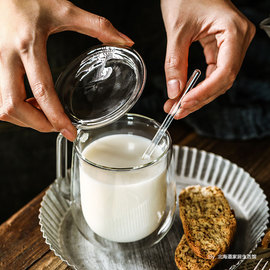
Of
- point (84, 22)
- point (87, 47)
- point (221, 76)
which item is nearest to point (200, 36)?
point (221, 76)

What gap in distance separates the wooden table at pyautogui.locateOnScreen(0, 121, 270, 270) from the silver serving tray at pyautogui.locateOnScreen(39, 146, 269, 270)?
26 mm

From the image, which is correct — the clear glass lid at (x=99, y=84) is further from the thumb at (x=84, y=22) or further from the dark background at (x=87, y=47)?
the dark background at (x=87, y=47)

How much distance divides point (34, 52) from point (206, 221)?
0.39 m

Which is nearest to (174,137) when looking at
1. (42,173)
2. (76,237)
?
(76,237)

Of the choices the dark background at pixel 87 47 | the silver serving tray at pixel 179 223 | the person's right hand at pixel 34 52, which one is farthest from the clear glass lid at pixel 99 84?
the dark background at pixel 87 47

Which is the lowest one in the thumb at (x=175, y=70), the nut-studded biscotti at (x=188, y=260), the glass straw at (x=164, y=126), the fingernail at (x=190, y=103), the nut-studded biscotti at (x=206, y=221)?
the nut-studded biscotti at (x=188, y=260)

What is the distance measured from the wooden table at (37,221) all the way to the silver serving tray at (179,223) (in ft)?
0.08

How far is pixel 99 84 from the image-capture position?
0.58 metres

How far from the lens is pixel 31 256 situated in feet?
2.08

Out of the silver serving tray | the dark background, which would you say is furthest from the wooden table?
the dark background

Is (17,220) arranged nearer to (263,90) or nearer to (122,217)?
(122,217)

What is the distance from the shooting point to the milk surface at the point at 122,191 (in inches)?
21.8

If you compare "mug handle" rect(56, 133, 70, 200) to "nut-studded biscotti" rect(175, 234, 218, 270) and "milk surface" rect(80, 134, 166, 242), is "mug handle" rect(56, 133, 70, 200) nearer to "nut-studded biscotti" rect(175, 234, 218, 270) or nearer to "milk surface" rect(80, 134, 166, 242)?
"milk surface" rect(80, 134, 166, 242)

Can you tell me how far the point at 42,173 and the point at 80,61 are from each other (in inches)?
26.0
